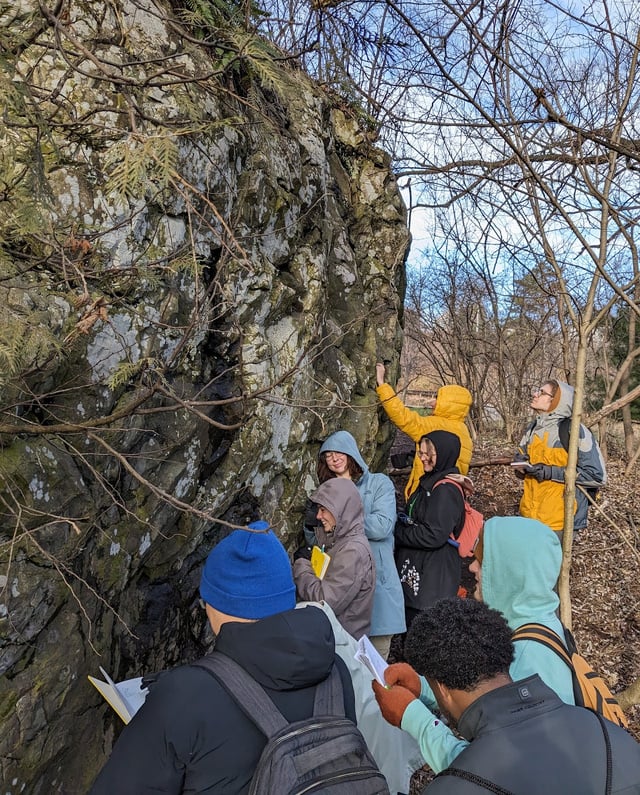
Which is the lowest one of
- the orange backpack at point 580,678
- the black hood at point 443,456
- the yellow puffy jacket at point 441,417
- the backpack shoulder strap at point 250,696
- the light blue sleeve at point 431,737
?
the light blue sleeve at point 431,737

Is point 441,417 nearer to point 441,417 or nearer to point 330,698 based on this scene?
point 441,417

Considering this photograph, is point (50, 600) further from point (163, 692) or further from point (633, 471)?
point (633, 471)

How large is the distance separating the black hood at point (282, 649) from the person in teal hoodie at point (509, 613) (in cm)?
66

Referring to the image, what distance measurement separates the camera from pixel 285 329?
4102mm

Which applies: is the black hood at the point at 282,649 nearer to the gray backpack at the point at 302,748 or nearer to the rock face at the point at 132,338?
the gray backpack at the point at 302,748

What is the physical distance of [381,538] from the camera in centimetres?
383

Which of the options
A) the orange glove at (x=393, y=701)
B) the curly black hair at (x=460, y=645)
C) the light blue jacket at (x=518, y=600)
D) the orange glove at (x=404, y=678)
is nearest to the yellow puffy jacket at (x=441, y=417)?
the light blue jacket at (x=518, y=600)

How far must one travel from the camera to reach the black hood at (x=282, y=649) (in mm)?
1529

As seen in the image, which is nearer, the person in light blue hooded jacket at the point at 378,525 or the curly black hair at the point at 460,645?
the curly black hair at the point at 460,645

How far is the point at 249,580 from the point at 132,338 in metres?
1.48

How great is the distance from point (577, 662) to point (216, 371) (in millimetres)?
2357

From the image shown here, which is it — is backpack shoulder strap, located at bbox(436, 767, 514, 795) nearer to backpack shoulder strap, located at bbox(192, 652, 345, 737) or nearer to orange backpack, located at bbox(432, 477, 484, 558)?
backpack shoulder strap, located at bbox(192, 652, 345, 737)

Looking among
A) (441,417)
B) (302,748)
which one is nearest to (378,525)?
(441,417)

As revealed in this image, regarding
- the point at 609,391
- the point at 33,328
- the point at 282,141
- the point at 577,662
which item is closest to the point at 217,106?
the point at 282,141
